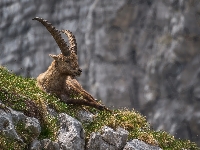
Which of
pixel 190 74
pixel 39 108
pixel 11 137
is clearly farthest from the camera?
pixel 190 74

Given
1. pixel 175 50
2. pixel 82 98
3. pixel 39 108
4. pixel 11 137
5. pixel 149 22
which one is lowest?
pixel 11 137

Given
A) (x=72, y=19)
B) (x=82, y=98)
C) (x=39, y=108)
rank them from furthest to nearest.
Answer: (x=72, y=19) < (x=82, y=98) < (x=39, y=108)

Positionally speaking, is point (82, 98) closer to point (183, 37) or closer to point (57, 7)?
point (183, 37)

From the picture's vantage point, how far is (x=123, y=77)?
42531 mm

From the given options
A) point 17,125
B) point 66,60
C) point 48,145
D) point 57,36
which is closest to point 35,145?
point 48,145

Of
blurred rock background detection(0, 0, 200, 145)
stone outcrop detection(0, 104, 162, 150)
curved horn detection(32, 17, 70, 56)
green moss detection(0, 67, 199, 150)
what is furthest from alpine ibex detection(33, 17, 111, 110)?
blurred rock background detection(0, 0, 200, 145)

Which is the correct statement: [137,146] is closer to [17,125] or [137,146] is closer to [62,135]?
[62,135]

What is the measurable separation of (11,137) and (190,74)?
29259 mm

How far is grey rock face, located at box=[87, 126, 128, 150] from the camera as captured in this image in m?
14.5

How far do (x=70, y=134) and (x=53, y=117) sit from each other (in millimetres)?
979

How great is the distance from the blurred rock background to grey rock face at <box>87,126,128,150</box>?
77.3ft

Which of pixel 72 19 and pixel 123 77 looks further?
pixel 72 19

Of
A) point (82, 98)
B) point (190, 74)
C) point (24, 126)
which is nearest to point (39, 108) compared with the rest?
point (24, 126)

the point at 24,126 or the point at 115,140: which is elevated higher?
the point at 115,140
